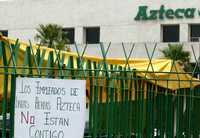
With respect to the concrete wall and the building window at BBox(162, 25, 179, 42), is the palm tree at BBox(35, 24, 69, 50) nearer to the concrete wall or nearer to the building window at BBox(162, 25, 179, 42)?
the concrete wall

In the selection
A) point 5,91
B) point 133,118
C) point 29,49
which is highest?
point 29,49

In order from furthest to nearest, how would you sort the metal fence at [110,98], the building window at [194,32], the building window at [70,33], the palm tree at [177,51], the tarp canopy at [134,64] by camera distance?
the building window at [70,33] → the building window at [194,32] → the palm tree at [177,51] → the tarp canopy at [134,64] → the metal fence at [110,98]

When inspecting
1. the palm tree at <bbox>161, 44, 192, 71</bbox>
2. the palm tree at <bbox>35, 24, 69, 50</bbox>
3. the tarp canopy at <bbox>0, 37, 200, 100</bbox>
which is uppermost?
the palm tree at <bbox>35, 24, 69, 50</bbox>

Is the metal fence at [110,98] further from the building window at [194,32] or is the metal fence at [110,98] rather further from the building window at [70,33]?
the building window at [70,33]

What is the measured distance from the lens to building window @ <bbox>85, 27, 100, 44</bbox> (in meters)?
50.4

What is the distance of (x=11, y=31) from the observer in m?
54.6

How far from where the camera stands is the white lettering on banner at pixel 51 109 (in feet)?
20.0

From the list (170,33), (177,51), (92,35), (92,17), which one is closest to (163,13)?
(170,33)

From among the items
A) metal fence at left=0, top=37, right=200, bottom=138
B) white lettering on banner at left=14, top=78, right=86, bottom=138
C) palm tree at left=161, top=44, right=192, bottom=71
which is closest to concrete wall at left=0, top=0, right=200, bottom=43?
palm tree at left=161, top=44, right=192, bottom=71

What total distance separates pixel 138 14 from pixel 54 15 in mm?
7626

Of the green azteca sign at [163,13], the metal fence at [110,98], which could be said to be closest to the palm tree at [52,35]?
the green azteca sign at [163,13]

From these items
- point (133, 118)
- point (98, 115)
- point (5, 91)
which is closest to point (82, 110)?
point (5, 91)

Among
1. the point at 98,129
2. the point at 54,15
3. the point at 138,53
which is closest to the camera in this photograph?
the point at 98,129

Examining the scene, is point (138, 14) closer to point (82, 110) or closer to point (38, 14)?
point (38, 14)
